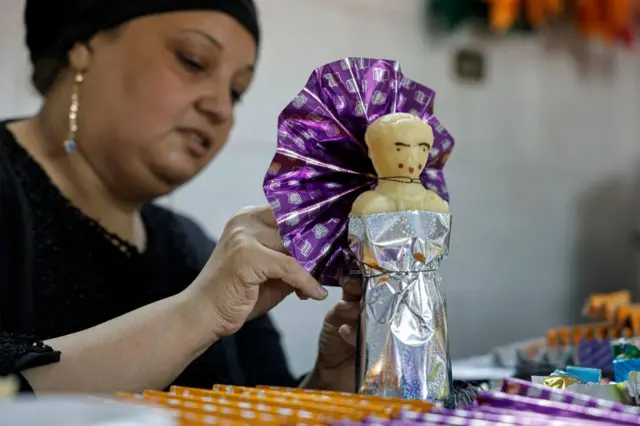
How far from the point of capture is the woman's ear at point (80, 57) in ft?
2.99

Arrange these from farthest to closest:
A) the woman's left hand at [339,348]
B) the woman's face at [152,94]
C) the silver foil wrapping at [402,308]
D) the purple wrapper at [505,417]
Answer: the woman's face at [152,94] → the woman's left hand at [339,348] → the silver foil wrapping at [402,308] → the purple wrapper at [505,417]

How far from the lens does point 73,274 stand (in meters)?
0.83

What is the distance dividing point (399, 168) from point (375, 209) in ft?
0.13

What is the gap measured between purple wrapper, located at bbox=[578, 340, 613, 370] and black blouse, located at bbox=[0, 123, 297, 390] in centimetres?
37

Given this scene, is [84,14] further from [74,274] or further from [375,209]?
[375,209]

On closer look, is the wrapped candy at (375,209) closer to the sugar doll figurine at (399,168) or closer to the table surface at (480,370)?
the sugar doll figurine at (399,168)

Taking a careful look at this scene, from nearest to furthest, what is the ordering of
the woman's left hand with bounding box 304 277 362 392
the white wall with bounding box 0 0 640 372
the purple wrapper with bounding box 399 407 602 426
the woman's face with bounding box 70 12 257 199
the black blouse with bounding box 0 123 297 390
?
1. the purple wrapper with bounding box 399 407 602 426
2. the woman's left hand with bounding box 304 277 362 392
3. the black blouse with bounding box 0 123 297 390
4. the woman's face with bounding box 70 12 257 199
5. the white wall with bounding box 0 0 640 372

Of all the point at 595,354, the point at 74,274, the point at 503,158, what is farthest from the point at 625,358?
the point at 503,158

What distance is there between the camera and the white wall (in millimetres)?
1246

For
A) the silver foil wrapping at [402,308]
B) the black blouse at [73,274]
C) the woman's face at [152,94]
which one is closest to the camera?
the silver foil wrapping at [402,308]

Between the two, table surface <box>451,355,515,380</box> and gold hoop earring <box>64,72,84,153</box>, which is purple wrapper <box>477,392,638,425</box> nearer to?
table surface <box>451,355,515,380</box>

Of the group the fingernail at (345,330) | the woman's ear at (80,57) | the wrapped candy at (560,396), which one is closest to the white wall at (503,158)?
→ the woman's ear at (80,57)

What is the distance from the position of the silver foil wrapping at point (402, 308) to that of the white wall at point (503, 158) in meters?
0.58

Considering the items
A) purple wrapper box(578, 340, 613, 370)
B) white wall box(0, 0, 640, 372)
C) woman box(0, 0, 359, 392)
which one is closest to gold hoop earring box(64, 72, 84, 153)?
woman box(0, 0, 359, 392)
